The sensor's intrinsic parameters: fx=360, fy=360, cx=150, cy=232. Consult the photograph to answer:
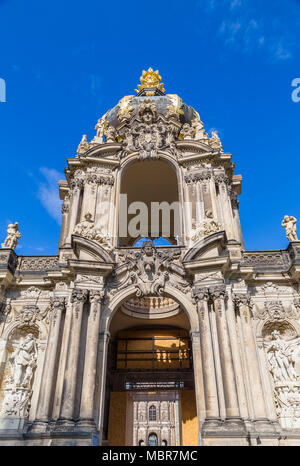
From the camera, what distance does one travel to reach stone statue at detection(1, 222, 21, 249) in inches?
650

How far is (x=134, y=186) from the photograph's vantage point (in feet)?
72.5

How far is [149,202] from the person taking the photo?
23609mm

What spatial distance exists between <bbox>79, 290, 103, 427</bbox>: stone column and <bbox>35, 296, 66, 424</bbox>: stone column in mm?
1218

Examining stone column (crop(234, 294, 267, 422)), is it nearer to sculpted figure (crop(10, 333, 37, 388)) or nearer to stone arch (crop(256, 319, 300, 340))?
stone arch (crop(256, 319, 300, 340))

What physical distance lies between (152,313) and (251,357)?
20.3ft

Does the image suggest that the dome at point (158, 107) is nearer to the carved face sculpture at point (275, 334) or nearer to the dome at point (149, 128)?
the dome at point (149, 128)

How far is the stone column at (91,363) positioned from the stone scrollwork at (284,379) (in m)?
6.58

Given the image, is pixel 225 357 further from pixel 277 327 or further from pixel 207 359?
pixel 277 327

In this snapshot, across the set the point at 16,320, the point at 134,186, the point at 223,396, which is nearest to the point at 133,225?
the point at 134,186

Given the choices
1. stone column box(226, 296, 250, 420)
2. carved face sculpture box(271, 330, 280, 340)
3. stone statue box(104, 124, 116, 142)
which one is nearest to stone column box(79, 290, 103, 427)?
stone column box(226, 296, 250, 420)

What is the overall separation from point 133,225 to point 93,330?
10870mm

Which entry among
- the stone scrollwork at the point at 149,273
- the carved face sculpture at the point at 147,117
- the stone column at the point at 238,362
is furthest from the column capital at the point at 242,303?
the carved face sculpture at the point at 147,117

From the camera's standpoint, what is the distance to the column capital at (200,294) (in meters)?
13.8
